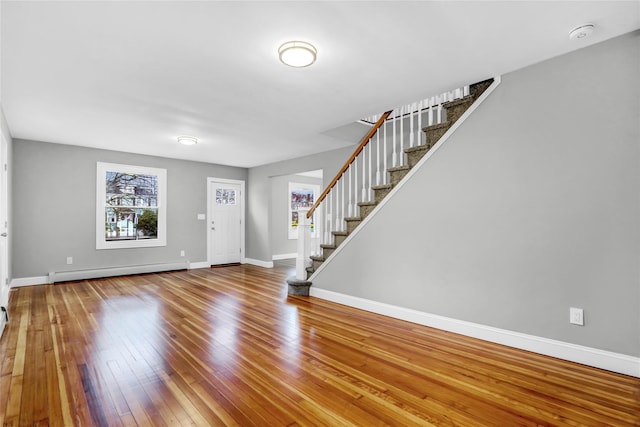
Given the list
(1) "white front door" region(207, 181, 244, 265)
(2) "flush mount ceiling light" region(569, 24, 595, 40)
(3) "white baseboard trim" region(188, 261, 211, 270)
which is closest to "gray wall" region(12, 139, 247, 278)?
(3) "white baseboard trim" region(188, 261, 211, 270)

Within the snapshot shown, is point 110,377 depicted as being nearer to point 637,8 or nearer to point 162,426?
point 162,426

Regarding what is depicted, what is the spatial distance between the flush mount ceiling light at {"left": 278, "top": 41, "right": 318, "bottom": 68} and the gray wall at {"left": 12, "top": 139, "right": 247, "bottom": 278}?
17.4ft

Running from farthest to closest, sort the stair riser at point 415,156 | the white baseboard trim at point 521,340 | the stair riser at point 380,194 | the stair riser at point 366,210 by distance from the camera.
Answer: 1. the stair riser at point 366,210
2. the stair riser at point 380,194
3. the stair riser at point 415,156
4. the white baseboard trim at point 521,340

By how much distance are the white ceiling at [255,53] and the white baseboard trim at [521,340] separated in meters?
2.44

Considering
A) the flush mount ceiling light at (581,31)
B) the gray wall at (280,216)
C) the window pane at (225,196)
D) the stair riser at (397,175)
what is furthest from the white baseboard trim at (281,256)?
the flush mount ceiling light at (581,31)

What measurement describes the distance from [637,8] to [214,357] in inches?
157

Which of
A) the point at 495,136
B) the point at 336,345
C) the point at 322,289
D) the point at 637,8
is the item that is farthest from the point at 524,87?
the point at 322,289

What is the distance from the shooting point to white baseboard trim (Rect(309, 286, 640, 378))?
7.72 feet

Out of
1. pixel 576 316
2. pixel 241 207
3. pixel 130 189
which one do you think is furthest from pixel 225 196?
pixel 576 316

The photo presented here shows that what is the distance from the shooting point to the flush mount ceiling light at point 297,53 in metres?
2.41

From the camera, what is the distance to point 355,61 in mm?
2705

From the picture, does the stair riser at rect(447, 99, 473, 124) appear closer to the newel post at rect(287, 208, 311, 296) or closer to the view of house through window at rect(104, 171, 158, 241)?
the newel post at rect(287, 208, 311, 296)

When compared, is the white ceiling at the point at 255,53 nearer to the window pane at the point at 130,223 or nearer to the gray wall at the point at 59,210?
the gray wall at the point at 59,210

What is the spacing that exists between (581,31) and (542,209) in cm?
137
